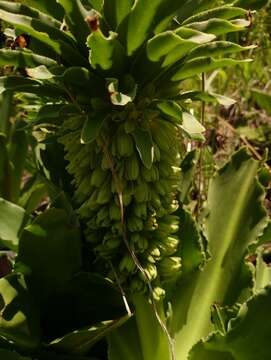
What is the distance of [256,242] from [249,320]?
258 mm

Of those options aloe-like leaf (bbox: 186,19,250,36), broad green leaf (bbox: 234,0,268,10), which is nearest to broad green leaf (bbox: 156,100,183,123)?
aloe-like leaf (bbox: 186,19,250,36)

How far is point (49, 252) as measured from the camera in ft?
3.53

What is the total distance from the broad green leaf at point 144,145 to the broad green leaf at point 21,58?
21cm

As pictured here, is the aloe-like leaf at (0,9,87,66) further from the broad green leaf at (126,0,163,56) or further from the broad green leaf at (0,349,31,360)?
the broad green leaf at (0,349,31,360)

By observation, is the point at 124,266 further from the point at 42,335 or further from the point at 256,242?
the point at 256,242

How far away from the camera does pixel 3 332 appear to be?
3.28ft

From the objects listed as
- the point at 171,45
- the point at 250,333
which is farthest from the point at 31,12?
the point at 250,333

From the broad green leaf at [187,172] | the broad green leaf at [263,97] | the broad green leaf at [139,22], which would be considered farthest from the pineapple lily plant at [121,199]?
the broad green leaf at [263,97]

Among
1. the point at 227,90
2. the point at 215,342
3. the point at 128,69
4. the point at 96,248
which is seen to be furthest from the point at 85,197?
the point at 227,90

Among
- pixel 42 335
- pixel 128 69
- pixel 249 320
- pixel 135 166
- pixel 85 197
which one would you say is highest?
pixel 128 69

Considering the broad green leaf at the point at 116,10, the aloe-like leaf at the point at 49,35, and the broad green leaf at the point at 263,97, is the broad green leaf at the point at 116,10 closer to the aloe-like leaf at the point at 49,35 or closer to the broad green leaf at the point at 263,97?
the aloe-like leaf at the point at 49,35

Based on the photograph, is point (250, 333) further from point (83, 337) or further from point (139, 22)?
point (139, 22)

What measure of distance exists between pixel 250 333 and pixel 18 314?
0.46m

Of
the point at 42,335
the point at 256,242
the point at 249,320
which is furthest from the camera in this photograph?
the point at 256,242
